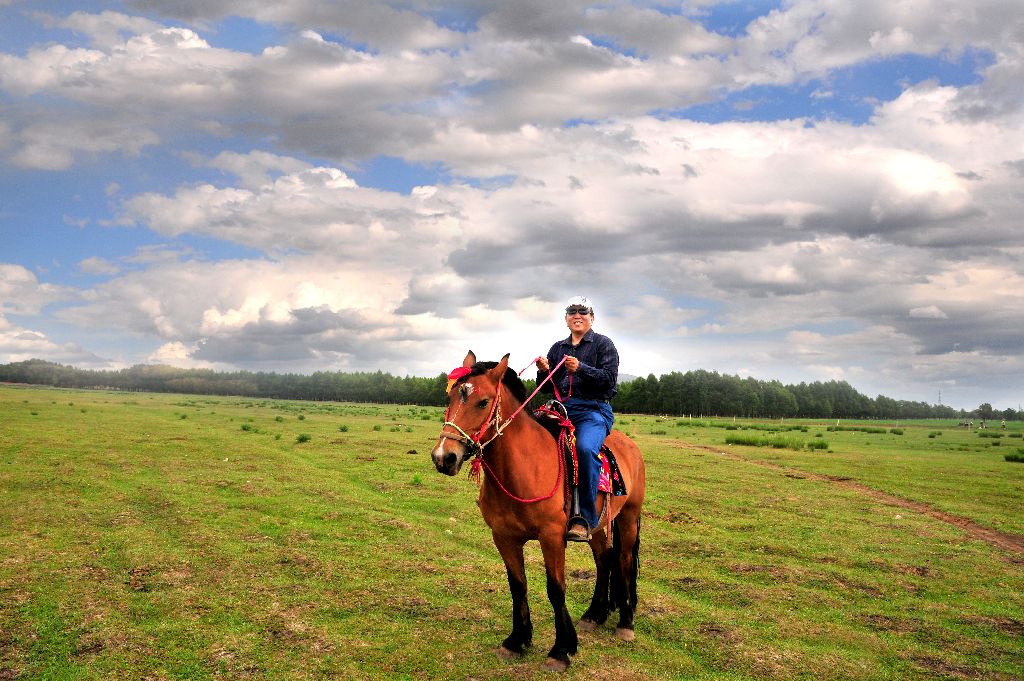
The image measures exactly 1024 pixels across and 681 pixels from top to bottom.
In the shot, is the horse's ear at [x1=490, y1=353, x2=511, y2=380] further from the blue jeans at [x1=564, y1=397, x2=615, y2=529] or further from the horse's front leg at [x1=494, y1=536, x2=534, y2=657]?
the horse's front leg at [x1=494, y1=536, x2=534, y2=657]

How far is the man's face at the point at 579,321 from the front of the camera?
787cm

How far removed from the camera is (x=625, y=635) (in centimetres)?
820

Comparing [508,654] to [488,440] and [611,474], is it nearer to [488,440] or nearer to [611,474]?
[611,474]

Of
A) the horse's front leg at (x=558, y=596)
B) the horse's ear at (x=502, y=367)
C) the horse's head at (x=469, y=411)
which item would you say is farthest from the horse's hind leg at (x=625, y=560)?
the horse's ear at (x=502, y=367)

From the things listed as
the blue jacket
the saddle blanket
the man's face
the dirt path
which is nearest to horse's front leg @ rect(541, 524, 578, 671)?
the saddle blanket

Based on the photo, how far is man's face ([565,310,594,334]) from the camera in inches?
310

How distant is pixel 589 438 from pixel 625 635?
2951mm

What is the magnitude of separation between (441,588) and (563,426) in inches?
168

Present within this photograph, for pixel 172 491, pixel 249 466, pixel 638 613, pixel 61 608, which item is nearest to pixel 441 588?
pixel 638 613

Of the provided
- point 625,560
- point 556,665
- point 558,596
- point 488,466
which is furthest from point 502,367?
point 625,560

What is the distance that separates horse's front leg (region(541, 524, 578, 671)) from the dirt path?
1241cm

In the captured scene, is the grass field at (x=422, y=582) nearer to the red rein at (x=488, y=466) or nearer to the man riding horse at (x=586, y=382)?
the red rein at (x=488, y=466)

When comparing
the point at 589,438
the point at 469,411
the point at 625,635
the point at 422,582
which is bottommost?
the point at 422,582

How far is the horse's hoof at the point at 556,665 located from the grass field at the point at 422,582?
0.13 meters
